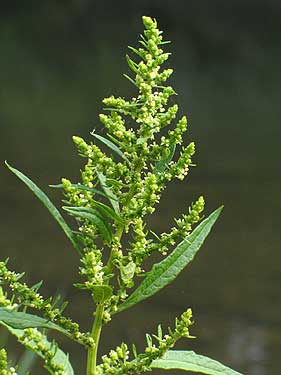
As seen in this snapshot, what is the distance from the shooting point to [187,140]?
912 cm

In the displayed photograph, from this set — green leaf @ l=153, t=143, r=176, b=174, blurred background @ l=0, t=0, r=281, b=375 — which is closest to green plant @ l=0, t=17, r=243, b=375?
green leaf @ l=153, t=143, r=176, b=174

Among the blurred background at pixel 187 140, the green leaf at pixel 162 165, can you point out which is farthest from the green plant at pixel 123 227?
the blurred background at pixel 187 140

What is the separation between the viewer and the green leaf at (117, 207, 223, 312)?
2.70 ft

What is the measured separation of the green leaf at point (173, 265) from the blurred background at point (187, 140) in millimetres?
3321

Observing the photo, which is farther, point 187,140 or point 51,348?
point 187,140

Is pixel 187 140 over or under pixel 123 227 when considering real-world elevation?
over

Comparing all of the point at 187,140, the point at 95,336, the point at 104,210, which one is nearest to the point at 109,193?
the point at 104,210

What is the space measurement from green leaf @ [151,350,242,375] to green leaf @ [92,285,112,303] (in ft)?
0.23

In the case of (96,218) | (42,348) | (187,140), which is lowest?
(42,348)

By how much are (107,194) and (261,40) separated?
50.4 feet

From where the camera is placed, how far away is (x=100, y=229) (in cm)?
81

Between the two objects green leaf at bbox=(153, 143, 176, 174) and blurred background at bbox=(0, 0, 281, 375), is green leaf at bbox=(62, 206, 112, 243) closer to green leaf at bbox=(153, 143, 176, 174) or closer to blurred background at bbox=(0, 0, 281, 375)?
green leaf at bbox=(153, 143, 176, 174)

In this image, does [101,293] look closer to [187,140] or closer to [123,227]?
[123,227]

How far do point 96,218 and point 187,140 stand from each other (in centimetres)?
835
